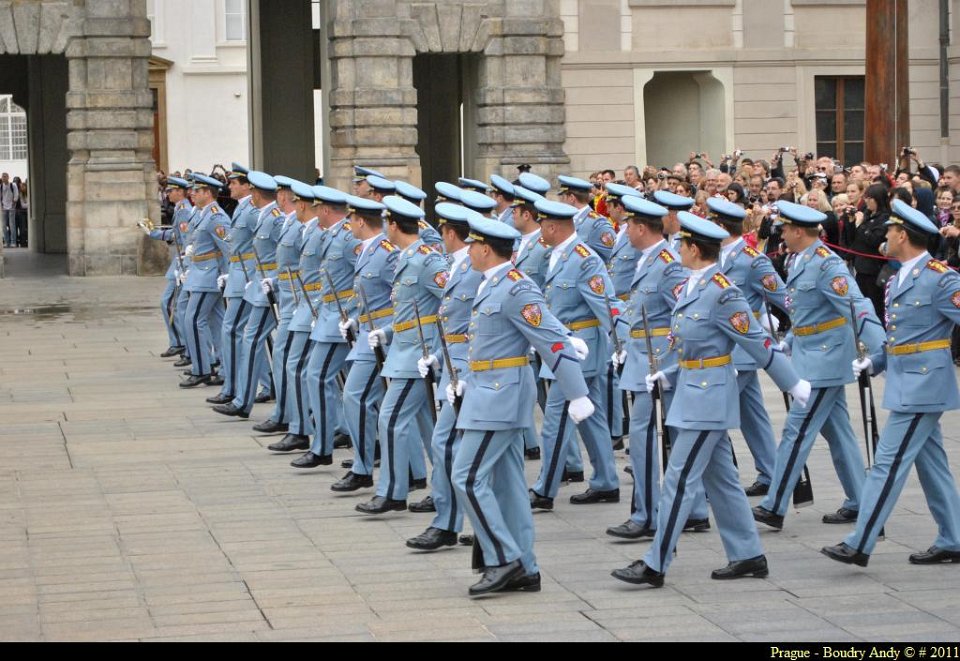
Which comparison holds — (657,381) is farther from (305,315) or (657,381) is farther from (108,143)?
(108,143)

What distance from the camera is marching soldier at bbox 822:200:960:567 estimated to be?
27.9ft

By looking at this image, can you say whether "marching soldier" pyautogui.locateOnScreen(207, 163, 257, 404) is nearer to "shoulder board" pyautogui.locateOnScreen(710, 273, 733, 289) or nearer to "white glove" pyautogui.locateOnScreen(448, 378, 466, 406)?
"white glove" pyautogui.locateOnScreen(448, 378, 466, 406)

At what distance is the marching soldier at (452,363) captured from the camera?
30.0 ft

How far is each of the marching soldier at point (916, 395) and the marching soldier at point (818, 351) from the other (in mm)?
653

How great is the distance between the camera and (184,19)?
1789 inches

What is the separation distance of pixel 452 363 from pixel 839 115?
21.6 m

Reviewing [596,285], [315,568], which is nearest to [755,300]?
[596,285]

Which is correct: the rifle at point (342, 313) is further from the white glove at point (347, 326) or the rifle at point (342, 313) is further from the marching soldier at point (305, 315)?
the marching soldier at point (305, 315)

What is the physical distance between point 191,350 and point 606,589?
857cm

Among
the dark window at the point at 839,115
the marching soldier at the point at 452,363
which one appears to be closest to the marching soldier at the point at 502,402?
the marching soldier at the point at 452,363

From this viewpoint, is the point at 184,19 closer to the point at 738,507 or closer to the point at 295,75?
the point at 295,75

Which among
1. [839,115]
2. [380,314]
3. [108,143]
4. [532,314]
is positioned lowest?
[380,314]

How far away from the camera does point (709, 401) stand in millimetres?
8320
